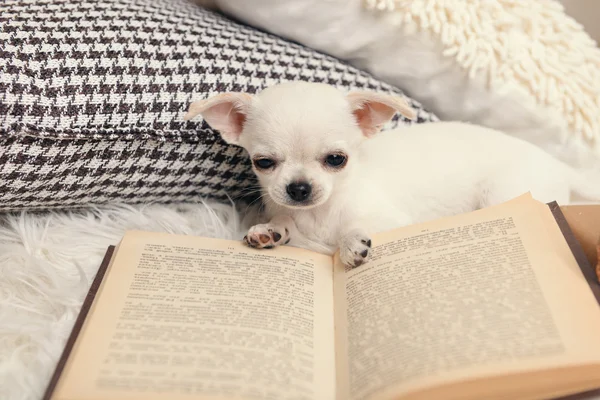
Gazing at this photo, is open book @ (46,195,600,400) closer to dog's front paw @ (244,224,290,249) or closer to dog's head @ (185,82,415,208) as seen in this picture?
dog's front paw @ (244,224,290,249)

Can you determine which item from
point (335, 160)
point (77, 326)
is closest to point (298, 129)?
point (335, 160)

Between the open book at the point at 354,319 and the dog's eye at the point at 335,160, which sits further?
the dog's eye at the point at 335,160

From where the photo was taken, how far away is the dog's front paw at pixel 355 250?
2.94 ft

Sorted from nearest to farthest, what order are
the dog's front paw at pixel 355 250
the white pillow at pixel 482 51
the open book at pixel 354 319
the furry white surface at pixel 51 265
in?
the open book at pixel 354 319 < the furry white surface at pixel 51 265 < the dog's front paw at pixel 355 250 < the white pillow at pixel 482 51

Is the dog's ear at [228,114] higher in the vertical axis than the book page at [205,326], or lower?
higher

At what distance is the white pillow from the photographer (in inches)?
47.6

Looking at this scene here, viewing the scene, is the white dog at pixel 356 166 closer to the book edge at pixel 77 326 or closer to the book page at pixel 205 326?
the book page at pixel 205 326

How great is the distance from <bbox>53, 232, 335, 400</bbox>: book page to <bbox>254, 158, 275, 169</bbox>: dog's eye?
16 centimetres

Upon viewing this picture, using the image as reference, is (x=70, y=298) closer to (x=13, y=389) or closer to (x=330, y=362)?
(x=13, y=389)

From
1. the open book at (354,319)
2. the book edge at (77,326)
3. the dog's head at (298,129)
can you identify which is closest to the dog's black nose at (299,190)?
the dog's head at (298,129)

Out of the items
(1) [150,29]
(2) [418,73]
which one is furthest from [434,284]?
(1) [150,29]

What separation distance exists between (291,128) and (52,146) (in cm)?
44

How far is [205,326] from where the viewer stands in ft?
2.52

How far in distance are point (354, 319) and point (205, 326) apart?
8.9 inches
